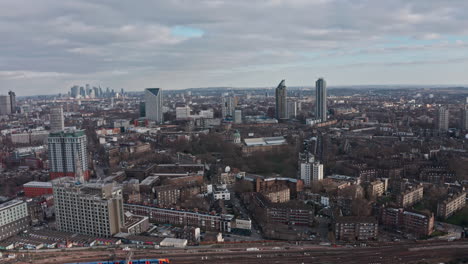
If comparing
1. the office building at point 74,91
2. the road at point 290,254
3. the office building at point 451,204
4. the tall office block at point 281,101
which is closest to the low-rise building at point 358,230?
the road at point 290,254

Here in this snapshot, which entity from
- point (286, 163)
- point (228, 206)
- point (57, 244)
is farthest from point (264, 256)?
point (286, 163)

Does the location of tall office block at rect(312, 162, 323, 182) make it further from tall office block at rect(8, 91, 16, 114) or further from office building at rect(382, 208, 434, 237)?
tall office block at rect(8, 91, 16, 114)

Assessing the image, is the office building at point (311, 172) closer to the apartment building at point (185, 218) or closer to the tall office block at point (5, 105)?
the apartment building at point (185, 218)

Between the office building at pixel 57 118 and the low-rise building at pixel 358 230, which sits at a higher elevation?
the office building at pixel 57 118

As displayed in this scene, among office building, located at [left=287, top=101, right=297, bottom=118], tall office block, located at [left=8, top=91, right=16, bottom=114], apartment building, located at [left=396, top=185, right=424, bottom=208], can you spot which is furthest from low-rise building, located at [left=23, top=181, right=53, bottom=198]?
tall office block, located at [left=8, top=91, right=16, bottom=114]

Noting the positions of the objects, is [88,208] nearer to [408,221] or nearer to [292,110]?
[408,221]

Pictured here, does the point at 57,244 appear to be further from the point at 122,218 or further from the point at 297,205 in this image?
the point at 297,205
